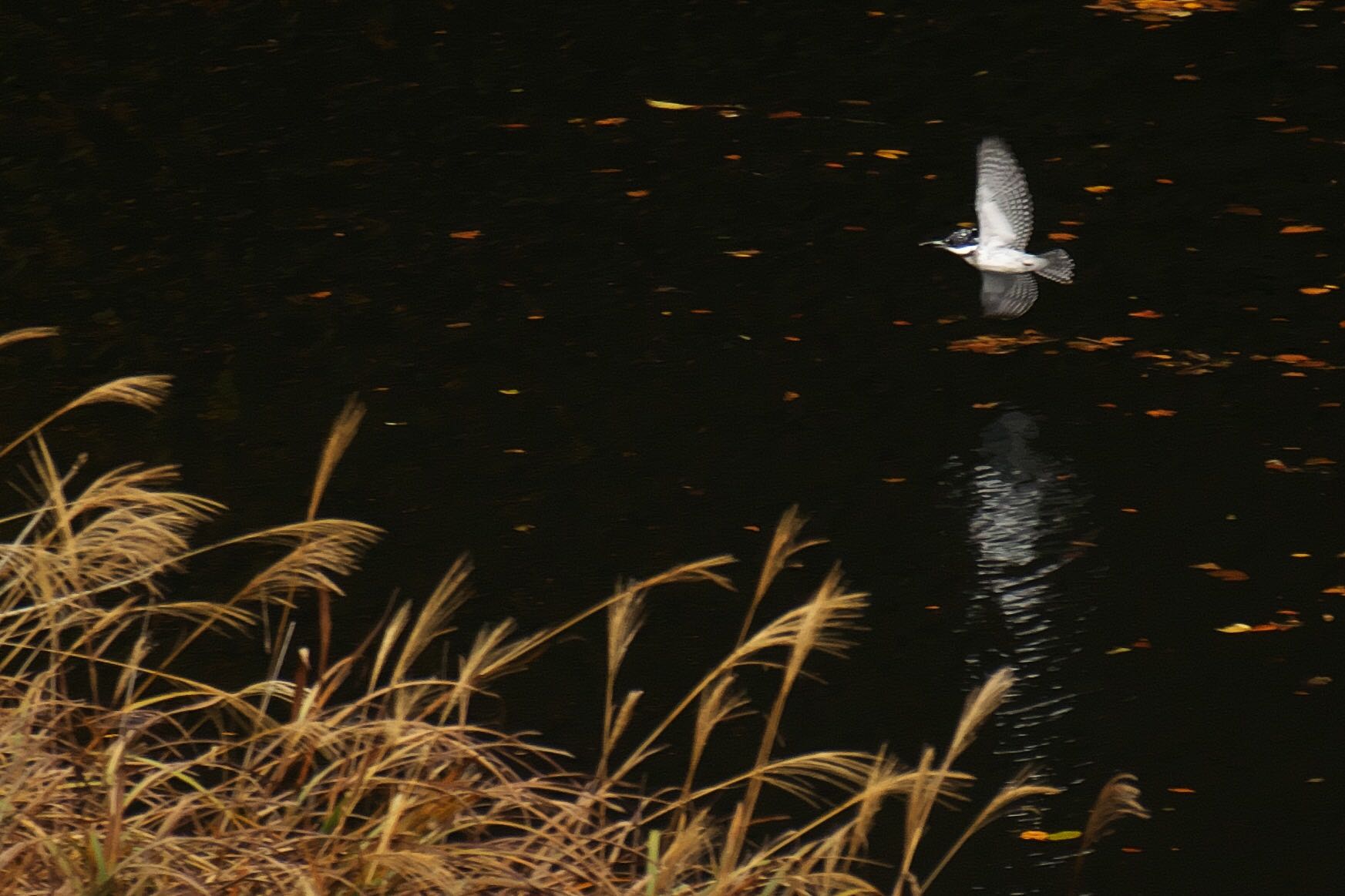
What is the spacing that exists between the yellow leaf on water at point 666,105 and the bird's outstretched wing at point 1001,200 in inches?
124

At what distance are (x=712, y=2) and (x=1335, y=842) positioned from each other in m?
8.28

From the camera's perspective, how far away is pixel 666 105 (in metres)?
9.96

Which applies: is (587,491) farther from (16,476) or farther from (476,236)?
(476,236)

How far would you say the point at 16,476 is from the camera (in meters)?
6.41

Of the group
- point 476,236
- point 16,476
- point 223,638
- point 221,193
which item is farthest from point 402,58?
point 223,638

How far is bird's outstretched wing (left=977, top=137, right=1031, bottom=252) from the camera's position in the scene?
266 inches

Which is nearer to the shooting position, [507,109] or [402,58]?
[507,109]

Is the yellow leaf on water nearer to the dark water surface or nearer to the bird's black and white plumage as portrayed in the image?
the dark water surface

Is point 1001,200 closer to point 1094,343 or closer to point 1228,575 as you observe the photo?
point 1094,343

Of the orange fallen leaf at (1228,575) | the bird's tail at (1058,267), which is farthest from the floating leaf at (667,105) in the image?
the orange fallen leaf at (1228,575)

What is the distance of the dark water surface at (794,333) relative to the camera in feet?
16.6

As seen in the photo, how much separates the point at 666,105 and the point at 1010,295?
3.24m

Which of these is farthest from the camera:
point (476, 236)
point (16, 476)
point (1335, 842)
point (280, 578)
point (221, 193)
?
point (221, 193)

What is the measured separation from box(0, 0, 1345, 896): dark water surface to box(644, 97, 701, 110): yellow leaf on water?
80 millimetres
